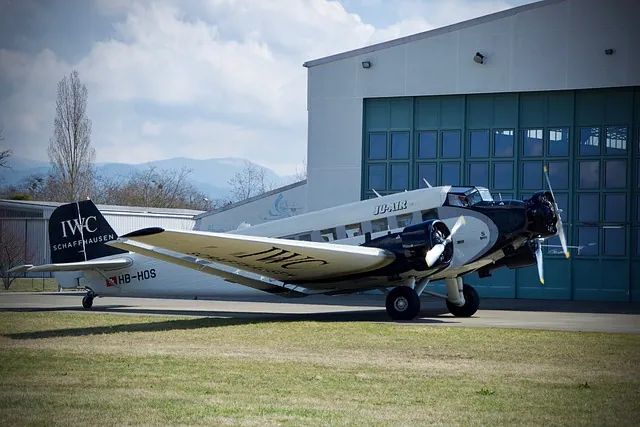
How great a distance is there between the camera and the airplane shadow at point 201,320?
56.2ft

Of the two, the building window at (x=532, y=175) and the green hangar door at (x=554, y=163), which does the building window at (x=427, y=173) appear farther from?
the building window at (x=532, y=175)

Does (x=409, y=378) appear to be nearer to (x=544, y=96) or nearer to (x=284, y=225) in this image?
(x=284, y=225)

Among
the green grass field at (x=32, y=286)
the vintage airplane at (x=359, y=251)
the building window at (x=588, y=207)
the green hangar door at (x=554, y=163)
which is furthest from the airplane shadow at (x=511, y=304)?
the green grass field at (x=32, y=286)

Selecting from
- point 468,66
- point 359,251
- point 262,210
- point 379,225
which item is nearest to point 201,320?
point 359,251

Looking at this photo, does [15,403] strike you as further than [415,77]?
No

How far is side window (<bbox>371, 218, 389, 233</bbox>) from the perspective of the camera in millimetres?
20906

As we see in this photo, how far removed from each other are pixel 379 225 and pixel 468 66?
44.0 ft

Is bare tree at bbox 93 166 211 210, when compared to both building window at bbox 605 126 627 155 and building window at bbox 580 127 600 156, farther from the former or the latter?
building window at bbox 605 126 627 155

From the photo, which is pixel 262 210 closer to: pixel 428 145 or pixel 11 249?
pixel 428 145

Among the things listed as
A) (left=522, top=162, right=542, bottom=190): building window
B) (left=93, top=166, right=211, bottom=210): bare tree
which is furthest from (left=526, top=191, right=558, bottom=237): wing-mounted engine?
(left=93, top=166, right=211, bottom=210): bare tree

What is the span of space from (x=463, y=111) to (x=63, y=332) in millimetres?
19687

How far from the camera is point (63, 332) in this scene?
1711cm

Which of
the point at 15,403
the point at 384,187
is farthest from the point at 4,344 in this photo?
the point at 384,187

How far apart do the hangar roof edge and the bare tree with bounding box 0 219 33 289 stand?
17047 mm
